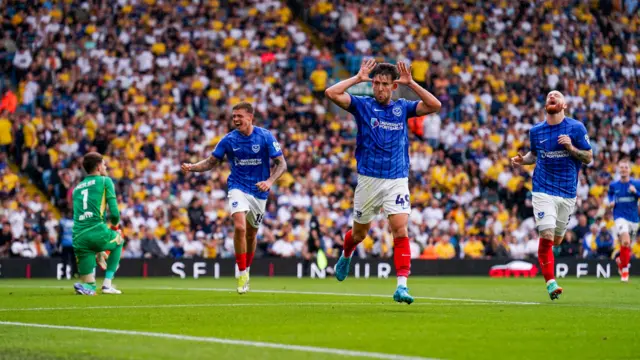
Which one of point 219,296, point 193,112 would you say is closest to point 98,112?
point 193,112

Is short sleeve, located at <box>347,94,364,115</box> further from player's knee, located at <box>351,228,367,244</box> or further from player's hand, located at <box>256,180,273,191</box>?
player's hand, located at <box>256,180,273,191</box>

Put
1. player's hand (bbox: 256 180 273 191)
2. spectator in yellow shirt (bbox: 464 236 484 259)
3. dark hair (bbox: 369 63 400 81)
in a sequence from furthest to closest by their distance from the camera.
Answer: spectator in yellow shirt (bbox: 464 236 484 259), player's hand (bbox: 256 180 273 191), dark hair (bbox: 369 63 400 81)

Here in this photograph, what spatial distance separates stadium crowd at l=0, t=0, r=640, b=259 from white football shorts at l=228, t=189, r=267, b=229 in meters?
11.1

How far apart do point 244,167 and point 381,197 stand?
3605 mm

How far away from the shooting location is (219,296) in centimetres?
1569

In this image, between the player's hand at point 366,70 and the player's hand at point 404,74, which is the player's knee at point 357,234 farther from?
the player's hand at point 366,70

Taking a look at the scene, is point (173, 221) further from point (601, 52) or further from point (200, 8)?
point (601, 52)

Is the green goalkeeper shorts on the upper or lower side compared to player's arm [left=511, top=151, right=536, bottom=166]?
lower

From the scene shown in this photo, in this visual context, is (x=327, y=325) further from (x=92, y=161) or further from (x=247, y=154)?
(x=92, y=161)

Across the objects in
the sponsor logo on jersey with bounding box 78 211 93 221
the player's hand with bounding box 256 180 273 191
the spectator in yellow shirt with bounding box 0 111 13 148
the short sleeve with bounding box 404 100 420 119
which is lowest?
the sponsor logo on jersey with bounding box 78 211 93 221

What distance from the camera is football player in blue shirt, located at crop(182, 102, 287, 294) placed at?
642 inches


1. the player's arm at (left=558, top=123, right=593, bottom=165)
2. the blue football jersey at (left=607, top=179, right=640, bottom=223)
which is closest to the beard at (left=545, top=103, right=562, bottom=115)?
the player's arm at (left=558, top=123, right=593, bottom=165)

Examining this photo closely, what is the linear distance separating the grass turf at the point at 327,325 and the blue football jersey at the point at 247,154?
171 centimetres

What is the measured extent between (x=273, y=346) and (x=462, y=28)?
31006 millimetres
